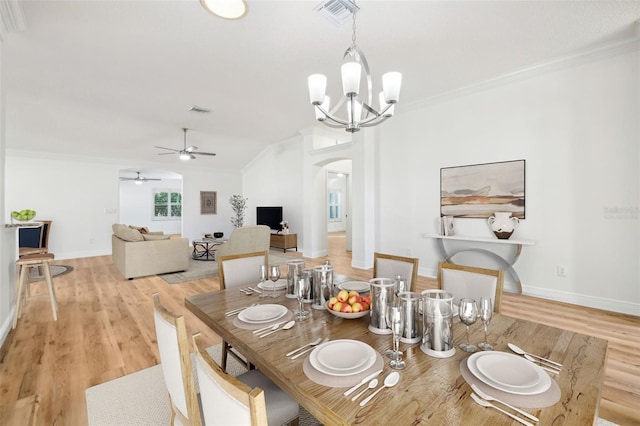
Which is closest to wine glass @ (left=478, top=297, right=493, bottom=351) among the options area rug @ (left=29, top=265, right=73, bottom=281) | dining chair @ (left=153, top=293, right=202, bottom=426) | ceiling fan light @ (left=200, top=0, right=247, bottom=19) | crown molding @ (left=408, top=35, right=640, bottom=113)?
dining chair @ (left=153, top=293, right=202, bottom=426)

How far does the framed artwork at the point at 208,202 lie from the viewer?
903 centimetres

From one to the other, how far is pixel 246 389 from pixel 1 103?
337 cm

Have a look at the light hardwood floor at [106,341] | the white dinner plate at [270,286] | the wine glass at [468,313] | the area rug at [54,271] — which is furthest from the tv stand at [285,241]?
the wine glass at [468,313]

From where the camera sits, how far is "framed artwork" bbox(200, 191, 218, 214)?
903 cm

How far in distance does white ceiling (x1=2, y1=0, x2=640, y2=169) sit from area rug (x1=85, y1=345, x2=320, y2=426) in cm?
291

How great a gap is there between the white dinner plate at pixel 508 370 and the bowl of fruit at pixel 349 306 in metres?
0.50

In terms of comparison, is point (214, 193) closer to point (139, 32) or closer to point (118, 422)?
point (139, 32)

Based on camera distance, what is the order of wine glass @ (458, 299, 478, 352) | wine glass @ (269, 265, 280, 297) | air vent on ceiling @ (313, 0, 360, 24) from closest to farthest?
wine glass @ (458, 299, 478, 352), wine glass @ (269, 265, 280, 297), air vent on ceiling @ (313, 0, 360, 24)

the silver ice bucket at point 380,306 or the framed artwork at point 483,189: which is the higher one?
the framed artwork at point 483,189

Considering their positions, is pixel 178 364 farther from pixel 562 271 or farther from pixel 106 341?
pixel 562 271

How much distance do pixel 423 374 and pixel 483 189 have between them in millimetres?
3759

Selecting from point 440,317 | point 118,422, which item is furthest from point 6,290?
point 440,317

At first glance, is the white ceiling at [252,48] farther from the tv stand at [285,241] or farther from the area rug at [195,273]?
the tv stand at [285,241]

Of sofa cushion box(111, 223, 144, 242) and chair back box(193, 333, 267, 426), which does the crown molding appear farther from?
sofa cushion box(111, 223, 144, 242)
